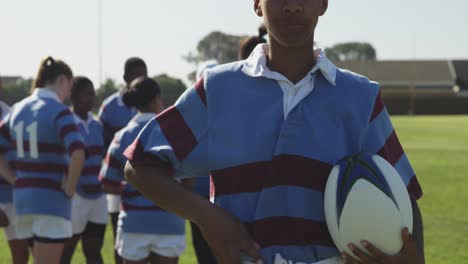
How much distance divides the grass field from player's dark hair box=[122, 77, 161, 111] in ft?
9.65

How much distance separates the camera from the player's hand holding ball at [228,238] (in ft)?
7.93

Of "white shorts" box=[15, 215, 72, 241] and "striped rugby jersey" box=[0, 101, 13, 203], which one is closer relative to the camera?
"white shorts" box=[15, 215, 72, 241]

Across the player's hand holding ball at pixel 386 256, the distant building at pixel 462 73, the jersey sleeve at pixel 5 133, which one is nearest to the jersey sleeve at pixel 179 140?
the player's hand holding ball at pixel 386 256

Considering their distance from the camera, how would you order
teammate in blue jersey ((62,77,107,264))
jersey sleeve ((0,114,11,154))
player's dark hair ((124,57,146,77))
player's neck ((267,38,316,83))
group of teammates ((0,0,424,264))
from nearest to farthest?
group of teammates ((0,0,424,264))
player's neck ((267,38,316,83))
jersey sleeve ((0,114,11,154))
player's dark hair ((124,57,146,77))
teammate in blue jersey ((62,77,107,264))

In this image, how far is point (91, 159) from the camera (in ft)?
26.5

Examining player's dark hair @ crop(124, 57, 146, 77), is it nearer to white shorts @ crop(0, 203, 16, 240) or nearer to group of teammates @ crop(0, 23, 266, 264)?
group of teammates @ crop(0, 23, 266, 264)

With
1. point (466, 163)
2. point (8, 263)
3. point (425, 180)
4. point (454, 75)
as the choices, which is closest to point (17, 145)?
point (8, 263)

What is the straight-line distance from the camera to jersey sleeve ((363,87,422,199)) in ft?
8.68

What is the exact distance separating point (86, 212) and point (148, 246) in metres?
2.01

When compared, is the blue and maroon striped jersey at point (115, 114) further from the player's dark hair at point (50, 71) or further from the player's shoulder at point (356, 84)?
the player's shoulder at point (356, 84)

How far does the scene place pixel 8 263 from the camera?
8773mm

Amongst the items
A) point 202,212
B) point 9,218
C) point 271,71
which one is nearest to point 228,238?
point 202,212

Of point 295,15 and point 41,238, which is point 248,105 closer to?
point 295,15

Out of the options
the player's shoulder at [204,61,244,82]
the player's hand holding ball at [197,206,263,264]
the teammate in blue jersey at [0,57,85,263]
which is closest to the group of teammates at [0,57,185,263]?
the teammate in blue jersey at [0,57,85,263]
